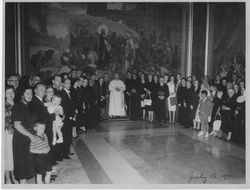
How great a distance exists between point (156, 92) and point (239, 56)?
12.8ft

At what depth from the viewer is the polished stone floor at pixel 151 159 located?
5.95 metres

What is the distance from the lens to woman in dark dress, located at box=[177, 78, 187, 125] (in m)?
10.7

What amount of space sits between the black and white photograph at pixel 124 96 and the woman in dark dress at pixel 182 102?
55 mm

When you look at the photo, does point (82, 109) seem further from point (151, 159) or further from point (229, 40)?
point (229, 40)

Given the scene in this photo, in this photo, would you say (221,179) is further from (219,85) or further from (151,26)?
(151,26)

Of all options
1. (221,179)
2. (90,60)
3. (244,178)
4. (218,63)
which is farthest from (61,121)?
(218,63)

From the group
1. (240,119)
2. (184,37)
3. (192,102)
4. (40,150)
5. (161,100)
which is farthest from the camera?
(184,37)

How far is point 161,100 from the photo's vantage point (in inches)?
452

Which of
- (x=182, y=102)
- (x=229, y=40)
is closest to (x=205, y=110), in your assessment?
(x=182, y=102)

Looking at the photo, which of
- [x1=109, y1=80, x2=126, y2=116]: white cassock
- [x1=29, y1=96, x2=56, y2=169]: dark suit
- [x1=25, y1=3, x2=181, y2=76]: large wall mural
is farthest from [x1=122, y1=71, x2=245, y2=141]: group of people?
[x1=29, y1=96, x2=56, y2=169]: dark suit

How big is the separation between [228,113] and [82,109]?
15.3 ft

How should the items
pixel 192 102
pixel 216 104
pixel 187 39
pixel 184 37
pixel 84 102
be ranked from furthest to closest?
1. pixel 184 37
2. pixel 187 39
3. pixel 192 102
4. pixel 84 102
5. pixel 216 104

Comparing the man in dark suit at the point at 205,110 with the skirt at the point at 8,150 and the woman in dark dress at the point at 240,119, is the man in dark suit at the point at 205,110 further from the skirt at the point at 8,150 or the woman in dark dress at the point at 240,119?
the skirt at the point at 8,150

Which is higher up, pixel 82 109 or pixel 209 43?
pixel 209 43
